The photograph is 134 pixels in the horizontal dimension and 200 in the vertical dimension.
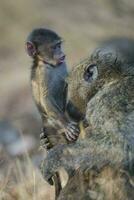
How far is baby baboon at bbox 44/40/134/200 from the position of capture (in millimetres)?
6336

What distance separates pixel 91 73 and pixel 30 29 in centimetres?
2280

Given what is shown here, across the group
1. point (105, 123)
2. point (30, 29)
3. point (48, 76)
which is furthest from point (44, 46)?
point (30, 29)

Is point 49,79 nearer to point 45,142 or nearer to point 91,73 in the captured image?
point 45,142

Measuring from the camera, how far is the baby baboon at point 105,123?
6.34 m

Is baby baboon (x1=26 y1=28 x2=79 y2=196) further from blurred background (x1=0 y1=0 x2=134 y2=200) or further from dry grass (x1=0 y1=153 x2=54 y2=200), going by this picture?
blurred background (x1=0 y1=0 x2=134 y2=200)

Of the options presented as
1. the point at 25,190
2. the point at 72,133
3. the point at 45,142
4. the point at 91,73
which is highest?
the point at 91,73

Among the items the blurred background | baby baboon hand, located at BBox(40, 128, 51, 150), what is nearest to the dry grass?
baby baboon hand, located at BBox(40, 128, 51, 150)

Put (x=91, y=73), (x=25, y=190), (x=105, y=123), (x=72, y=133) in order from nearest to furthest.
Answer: (x=105, y=123), (x=91, y=73), (x=72, y=133), (x=25, y=190)

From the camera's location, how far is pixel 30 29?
2950cm

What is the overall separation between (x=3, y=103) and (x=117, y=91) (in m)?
18.1

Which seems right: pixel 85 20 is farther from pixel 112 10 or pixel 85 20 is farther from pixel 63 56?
pixel 63 56

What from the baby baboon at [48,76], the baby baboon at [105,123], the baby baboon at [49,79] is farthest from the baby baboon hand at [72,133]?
the baby baboon at [48,76]

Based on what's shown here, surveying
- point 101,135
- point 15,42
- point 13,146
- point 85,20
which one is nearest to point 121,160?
point 101,135

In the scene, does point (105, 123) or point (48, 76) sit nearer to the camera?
point (105, 123)
